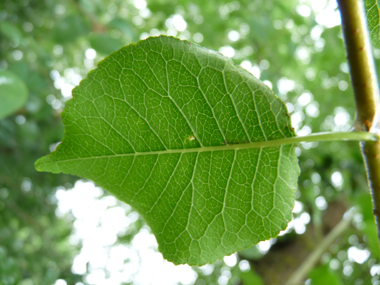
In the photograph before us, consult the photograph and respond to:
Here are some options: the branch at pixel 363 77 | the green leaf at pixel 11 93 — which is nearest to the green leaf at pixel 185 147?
the branch at pixel 363 77

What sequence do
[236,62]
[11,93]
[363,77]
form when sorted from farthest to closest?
[236,62], [11,93], [363,77]

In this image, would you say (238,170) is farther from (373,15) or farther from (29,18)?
(29,18)

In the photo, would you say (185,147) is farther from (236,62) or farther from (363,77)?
(236,62)

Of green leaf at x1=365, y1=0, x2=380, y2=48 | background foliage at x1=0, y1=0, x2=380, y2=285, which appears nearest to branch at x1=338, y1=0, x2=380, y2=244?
green leaf at x1=365, y1=0, x2=380, y2=48

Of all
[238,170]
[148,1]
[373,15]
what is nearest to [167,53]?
[238,170]

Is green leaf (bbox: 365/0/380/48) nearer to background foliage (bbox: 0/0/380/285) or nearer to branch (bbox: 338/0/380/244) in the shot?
branch (bbox: 338/0/380/244)

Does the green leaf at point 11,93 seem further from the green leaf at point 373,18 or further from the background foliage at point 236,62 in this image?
the green leaf at point 373,18

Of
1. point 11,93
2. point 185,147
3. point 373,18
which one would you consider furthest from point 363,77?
point 11,93
